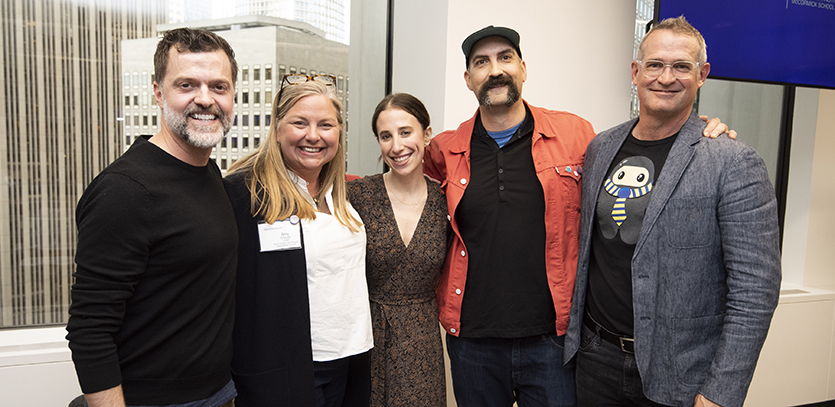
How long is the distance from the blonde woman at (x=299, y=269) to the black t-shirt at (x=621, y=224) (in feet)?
2.83

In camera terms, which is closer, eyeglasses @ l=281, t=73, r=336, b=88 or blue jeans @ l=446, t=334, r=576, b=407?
eyeglasses @ l=281, t=73, r=336, b=88

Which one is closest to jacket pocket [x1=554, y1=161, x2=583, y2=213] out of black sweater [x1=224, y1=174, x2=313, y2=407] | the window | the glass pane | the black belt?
the black belt

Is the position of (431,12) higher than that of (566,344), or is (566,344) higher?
(431,12)

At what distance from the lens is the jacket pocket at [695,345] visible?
1502 mm

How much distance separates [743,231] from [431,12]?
6.76 ft

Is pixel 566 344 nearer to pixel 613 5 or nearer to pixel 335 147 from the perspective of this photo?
pixel 335 147

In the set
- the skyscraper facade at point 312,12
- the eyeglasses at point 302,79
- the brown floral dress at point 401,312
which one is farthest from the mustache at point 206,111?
the skyscraper facade at point 312,12

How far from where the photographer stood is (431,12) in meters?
2.80

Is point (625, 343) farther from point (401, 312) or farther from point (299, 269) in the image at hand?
point (299, 269)

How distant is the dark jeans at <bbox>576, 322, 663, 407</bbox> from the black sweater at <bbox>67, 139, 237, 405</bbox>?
4.07 feet

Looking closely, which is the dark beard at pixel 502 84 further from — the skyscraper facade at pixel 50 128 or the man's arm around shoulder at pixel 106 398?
the skyscraper facade at pixel 50 128

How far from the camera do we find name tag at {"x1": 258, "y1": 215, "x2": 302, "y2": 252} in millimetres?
1575

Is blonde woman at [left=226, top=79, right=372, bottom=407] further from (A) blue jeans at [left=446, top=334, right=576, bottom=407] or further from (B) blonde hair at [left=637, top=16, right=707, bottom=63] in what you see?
(B) blonde hair at [left=637, top=16, right=707, bottom=63]

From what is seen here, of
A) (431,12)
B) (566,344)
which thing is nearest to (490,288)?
(566,344)
